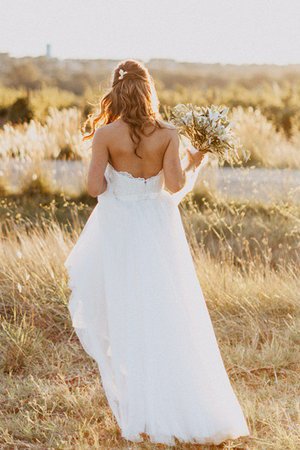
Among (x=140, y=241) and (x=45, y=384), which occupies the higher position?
(x=140, y=241)

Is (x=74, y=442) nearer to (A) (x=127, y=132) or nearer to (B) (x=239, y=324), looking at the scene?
(A) (x=127, y=132)

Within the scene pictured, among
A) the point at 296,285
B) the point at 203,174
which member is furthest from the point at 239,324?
the point at 203,174

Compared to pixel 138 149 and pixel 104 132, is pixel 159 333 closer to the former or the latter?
pixel 138 149

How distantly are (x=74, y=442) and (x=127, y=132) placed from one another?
1.68m

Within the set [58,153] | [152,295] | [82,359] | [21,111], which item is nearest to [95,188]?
[152,295]

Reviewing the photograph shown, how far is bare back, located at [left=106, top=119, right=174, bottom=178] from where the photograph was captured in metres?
4.17

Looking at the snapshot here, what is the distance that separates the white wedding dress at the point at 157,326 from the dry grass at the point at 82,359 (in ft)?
0.63

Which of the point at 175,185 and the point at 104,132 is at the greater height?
the point at 104,132

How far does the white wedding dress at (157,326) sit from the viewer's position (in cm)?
430

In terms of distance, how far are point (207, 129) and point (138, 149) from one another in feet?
1.48

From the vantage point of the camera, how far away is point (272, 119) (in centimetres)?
1880

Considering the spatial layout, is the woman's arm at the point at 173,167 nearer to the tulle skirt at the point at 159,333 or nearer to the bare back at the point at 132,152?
the bare back at the point at 132,152

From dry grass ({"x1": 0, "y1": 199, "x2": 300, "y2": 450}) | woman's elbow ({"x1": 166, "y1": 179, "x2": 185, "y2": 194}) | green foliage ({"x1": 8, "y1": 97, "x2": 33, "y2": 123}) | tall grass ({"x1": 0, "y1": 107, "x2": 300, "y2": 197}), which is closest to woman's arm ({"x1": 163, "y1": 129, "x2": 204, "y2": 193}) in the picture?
woman's elbow ({"x1": 166, "y1": 179, "x2": 185, "y2": 194})

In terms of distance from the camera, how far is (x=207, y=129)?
4.44 m
